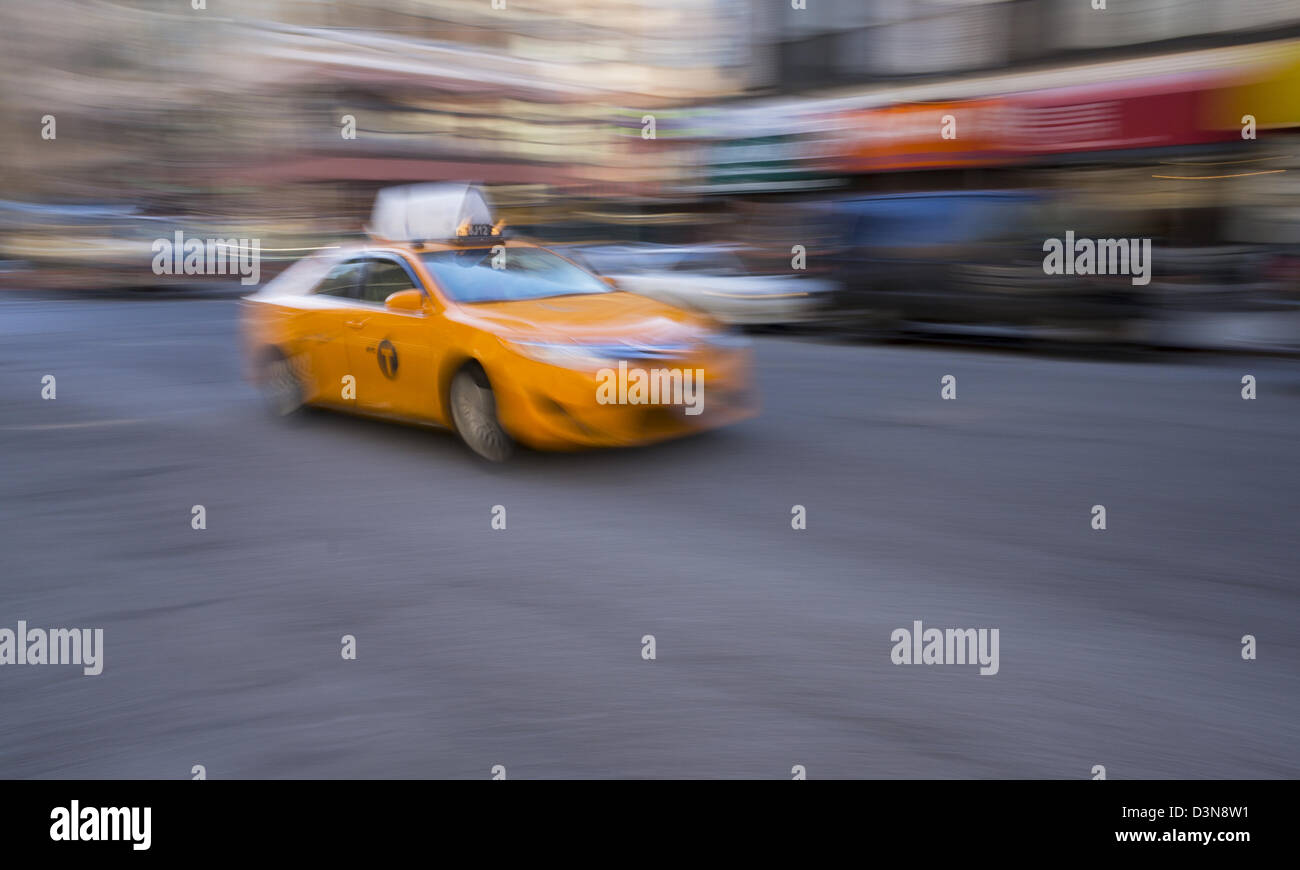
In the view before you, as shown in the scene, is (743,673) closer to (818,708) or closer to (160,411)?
(818,708)

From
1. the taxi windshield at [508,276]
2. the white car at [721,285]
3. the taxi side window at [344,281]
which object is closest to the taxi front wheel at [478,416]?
the taxi windshield at [508,276]

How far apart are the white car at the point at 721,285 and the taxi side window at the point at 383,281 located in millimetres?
7874

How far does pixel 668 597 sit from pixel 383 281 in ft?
13.3

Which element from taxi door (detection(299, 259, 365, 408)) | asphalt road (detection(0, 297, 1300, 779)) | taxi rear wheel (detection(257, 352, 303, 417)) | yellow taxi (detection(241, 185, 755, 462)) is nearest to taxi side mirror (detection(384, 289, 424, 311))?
yellow taxi (detection(241, 185, 755, 462))

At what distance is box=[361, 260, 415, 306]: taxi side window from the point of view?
A: 8062 mm

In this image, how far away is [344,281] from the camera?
8680 mm

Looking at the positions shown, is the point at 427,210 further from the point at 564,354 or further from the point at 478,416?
the point at 564,354

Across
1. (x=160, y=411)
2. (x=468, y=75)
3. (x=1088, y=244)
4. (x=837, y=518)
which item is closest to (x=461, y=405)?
(x=837, y=518)

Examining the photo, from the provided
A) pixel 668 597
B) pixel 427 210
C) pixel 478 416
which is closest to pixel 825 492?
pixel 668 597

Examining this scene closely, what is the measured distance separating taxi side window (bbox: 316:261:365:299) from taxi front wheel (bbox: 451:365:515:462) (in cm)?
144

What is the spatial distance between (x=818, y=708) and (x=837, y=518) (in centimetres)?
235

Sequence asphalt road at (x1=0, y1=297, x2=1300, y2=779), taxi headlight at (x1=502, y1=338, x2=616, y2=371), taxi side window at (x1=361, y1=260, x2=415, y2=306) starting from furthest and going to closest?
taxi side window at (x1=361, y1=260, x2=415, y2=306) → taxi headlight at (x1=502, y1=338, x2=616, y2=371) → asphalt road at (x1=0, y1=297, x2=1300, y2=779)

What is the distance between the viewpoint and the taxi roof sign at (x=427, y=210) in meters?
22.1

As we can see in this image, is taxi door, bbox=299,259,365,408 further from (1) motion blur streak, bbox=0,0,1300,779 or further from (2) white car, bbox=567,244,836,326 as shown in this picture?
(2) white car, bbox=567,244,836,326
